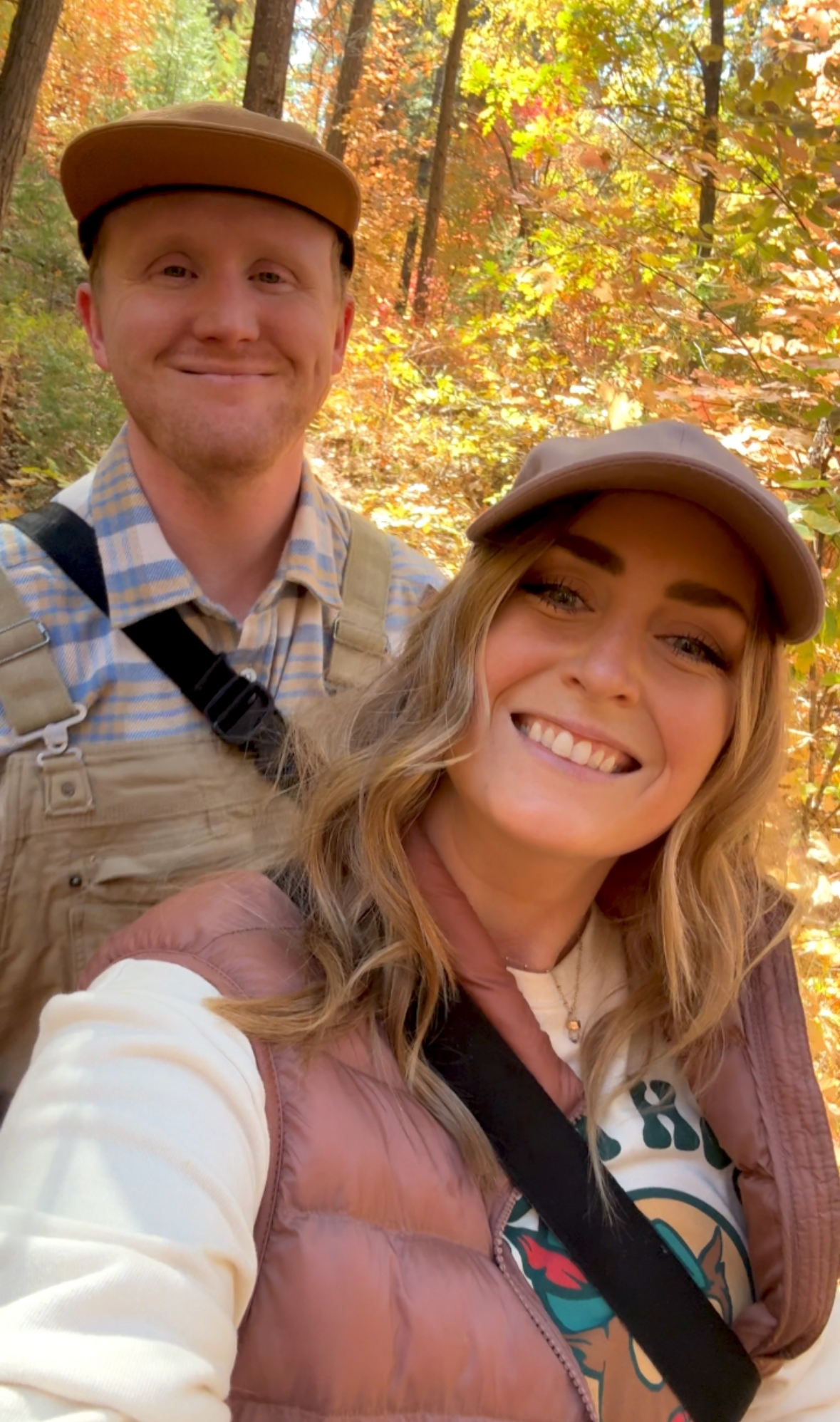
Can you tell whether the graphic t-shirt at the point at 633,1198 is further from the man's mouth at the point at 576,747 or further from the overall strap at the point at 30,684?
the overall strap at the point at 30,684

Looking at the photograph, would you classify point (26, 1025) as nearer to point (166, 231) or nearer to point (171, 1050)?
point (171, 1050)

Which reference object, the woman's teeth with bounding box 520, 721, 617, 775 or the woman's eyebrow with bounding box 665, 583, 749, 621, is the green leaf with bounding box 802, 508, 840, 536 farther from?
the woman's teeth with bounding box 520, 721, 617, 775

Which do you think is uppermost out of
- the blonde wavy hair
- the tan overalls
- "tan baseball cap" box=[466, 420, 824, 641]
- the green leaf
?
"tan baseball cap" box=[466, 420, 824, 641]

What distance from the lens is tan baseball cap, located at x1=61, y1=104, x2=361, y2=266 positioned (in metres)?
2.29

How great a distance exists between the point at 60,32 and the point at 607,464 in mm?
16514

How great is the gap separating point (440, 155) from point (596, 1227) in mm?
17396

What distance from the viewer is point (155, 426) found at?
2.39m

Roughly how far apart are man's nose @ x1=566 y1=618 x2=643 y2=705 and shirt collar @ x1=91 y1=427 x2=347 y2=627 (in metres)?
1.00

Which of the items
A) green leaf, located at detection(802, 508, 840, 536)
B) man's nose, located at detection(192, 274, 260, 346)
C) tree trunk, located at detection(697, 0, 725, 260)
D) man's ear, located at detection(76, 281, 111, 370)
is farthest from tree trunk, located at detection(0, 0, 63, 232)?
green leaf, located at detection(802, 508, 840, 536)

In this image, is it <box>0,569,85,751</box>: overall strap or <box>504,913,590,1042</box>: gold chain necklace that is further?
<box>0,569,85,751</box>: overall strap

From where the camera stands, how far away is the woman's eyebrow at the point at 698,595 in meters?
1.60

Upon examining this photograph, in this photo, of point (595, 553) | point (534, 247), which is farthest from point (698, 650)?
point (534, 247)

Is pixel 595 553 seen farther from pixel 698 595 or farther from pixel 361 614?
pixel 361 614

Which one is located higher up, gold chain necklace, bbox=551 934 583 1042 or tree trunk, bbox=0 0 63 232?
tree trunk, bbox=0 0 63 232
